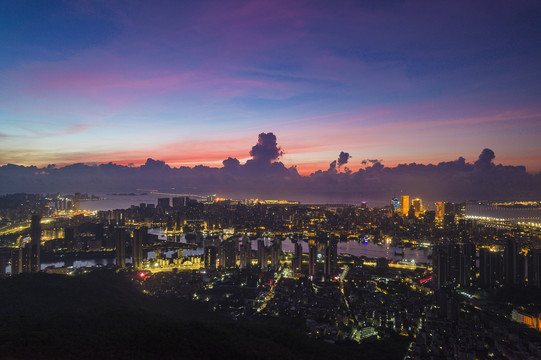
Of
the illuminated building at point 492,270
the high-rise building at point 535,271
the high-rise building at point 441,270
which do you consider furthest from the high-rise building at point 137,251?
the high-rise building at point 535,271

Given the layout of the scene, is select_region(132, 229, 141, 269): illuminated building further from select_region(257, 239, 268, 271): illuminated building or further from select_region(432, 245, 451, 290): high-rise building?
select_region(432, 245, 451, 290): high-rise building

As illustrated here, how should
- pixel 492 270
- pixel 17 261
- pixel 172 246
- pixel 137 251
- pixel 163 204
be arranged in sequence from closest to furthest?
pixel 492 270 → pixel 17 261 → pixel 137 251 → pixel 172 246 → pixel 163 204

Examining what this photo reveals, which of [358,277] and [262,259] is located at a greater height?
[262,259]

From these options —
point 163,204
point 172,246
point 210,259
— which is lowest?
point 172,246

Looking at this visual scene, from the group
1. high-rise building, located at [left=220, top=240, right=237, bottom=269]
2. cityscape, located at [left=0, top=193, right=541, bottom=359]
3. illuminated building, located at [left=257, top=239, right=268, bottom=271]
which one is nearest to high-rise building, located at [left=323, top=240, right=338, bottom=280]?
cityscape, located at [left=0, top=193, right=541, bottom=359]

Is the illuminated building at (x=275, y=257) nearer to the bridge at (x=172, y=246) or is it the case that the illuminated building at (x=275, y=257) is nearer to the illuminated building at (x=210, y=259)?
the illuminated building at (x=210, y=259)

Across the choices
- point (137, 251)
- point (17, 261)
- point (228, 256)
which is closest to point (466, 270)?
point (228, 256)

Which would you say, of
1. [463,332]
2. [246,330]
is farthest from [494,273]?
[246,330]

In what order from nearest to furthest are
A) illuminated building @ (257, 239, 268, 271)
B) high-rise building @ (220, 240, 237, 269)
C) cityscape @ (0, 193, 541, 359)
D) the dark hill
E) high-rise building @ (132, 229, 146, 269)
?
the dark hill
cityscape @ (0, 193, 541, 359)
illuminated building @ (257, 239, 268, 271)
high-rise building @ (220, 240, 237, 269)
high-rise building @ (132, 229, 146, 269)

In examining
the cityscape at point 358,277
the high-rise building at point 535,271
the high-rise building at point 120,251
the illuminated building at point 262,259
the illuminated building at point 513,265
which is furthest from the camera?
the high-rise building at point 120,251

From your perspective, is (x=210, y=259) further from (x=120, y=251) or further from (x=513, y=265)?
(x=513, y=265)

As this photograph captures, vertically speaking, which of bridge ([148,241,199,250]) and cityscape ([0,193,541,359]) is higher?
cityscape ([0,193,541,359])

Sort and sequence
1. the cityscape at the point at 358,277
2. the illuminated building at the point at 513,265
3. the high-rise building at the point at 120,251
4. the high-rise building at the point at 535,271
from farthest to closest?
the high-rise building at the point at 120,251 < the illuminated building at the point at 513,265 < the high-rise building at the point at 535,271 < the cityscape at the point at 358,277
